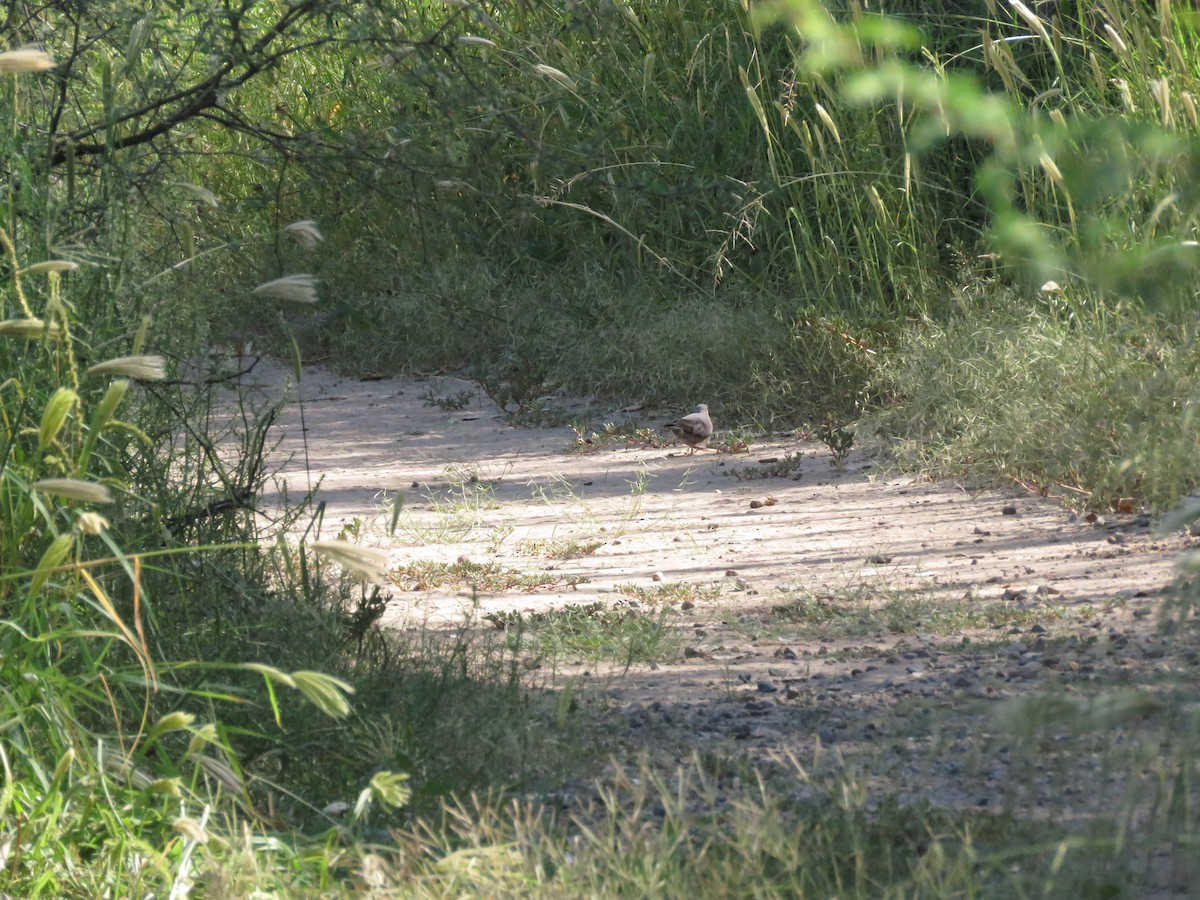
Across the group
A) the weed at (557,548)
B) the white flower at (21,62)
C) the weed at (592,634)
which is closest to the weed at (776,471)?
the weed at (557,548)

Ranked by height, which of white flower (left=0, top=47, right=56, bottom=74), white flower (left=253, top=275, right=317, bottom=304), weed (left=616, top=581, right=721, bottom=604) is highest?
white flower (left=0, top=47, right=56, bottom=74)

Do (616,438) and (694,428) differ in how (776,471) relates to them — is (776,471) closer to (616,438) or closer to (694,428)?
(694,428)

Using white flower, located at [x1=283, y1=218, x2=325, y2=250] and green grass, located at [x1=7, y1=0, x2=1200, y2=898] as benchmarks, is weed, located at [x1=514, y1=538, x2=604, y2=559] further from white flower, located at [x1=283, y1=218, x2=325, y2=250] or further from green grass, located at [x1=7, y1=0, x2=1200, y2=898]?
white flower, located at [x1=283, y1=218, x2=325, y2=250]

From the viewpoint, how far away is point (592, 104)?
8.65 metres

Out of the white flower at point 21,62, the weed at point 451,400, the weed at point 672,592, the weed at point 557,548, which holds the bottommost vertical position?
the weed at point 672,592

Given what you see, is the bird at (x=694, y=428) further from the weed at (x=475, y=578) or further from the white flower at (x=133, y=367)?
the white flower at (x=133, y=367)

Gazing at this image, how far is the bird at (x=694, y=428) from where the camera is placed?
6.51 m

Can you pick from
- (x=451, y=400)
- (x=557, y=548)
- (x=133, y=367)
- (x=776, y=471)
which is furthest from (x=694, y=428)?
(x=133, y=367)

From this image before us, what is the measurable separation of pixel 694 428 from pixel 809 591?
86.8 inches

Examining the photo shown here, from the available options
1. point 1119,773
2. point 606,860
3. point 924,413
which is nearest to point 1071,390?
point 924,413

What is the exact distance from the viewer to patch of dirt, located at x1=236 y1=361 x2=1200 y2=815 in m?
2.81

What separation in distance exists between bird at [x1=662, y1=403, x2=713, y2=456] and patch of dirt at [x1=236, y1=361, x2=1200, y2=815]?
11cm

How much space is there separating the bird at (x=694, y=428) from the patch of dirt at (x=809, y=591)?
11cm

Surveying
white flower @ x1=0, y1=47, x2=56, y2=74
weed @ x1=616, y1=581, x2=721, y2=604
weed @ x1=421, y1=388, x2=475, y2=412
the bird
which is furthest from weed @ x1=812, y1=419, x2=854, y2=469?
white flower @ x1=0, y1=47, x2=56, y2=74
